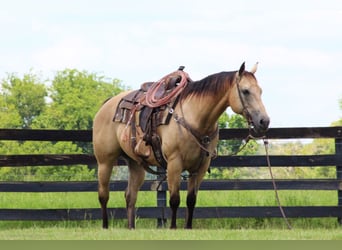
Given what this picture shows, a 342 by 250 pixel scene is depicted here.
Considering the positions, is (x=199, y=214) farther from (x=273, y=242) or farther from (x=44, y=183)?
(x=273, y=242)

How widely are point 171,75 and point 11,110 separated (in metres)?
61.4

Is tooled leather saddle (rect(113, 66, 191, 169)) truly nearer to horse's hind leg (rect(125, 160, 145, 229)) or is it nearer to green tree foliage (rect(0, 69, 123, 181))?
horse's hind leg (rect(125, 160, 145, 229))

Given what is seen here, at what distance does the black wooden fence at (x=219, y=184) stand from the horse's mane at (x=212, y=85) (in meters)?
2.33

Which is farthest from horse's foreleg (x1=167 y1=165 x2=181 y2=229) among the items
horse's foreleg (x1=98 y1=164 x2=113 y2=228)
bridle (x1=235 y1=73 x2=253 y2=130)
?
horse's foreleg (x1=98 y1=164 x2=113 y2=228)

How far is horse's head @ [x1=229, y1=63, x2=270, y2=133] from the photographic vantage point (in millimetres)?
8148

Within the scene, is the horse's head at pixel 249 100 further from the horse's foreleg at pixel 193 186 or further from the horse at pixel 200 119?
the horse's foreleg at pixel 193 186

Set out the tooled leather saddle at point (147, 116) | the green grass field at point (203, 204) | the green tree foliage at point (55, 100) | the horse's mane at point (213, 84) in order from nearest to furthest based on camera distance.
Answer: the horse's mane at point (213, 84)
the tooled leather saddle at point (147, 116)
the green grass field at point (203, 204)
the green tree foliage at point (55, 100)

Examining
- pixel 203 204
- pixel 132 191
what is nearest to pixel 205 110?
pixel 132 191

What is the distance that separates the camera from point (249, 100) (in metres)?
8.27

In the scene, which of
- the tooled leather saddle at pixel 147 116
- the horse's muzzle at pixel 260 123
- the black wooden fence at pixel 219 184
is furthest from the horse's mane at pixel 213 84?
the black wooden fence at pixel 219 184

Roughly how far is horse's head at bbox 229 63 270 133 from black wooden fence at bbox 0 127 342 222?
270cm

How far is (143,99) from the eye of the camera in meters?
9.55

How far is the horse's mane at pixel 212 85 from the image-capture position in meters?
8.56

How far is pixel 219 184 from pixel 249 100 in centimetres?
297
